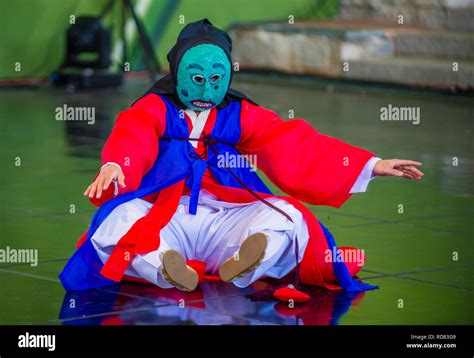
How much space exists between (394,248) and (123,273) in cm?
171

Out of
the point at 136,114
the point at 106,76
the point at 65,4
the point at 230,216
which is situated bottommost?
the point at 230,216

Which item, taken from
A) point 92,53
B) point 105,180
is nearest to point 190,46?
point 105,180

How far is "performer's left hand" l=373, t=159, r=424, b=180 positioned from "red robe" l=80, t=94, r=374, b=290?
0.11 metres

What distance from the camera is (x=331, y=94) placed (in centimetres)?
1423

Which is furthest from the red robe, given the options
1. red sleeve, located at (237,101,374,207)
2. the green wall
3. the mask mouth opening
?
the green wall

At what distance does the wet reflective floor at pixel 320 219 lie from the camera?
505 centimetres

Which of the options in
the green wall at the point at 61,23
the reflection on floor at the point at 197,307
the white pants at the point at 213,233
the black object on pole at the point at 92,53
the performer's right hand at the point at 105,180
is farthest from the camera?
→ the green wall at the point at 61,23

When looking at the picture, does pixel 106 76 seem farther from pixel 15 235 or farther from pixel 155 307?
pixel 155 307

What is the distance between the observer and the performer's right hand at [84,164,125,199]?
501cm

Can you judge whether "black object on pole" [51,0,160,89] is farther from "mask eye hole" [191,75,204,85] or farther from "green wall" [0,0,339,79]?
"mask eye hole" [191,75,204,85]

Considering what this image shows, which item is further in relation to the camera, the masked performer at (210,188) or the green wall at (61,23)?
the green wall at (61,23)

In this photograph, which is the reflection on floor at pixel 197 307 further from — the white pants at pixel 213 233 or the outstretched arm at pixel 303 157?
the outstretched arm at pixel 303 157

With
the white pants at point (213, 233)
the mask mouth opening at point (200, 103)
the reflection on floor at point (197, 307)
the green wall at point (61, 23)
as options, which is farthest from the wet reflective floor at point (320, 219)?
the green wall at point (61, 23)
